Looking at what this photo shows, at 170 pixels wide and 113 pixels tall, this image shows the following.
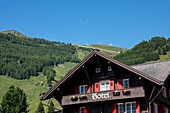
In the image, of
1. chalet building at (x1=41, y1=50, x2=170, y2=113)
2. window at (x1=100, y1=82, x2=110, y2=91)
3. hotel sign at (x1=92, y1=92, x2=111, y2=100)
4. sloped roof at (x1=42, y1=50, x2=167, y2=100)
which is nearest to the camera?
sloped roof at (x1=42, y1=50, x2=167, y2=100)

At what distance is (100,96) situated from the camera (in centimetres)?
3284

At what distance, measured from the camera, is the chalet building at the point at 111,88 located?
1232 inches

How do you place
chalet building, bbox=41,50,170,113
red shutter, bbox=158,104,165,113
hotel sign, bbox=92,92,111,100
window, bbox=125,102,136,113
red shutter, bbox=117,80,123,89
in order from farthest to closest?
1. red shutter, bbox=117,80,123,89
2. red shutter, bbox=158,104,165,113
3. hotel sign, bbox=92,92,111,100
4. window, bbox=125,102,136,113
5. chalet building, bbox=41,50,170,113

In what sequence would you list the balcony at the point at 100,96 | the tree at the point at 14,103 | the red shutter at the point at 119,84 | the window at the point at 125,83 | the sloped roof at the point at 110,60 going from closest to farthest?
1. the sloped roof at the point at 110,60
2. the balcony at the point at 100,96
3. the window at the point at 125,83
4. the red shutter at the point at 119,84
5. the tree at the point at 14,103

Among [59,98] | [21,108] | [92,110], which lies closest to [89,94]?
[92,110]

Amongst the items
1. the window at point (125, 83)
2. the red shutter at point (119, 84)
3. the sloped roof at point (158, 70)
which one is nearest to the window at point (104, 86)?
the red shutter at point (119, 84)

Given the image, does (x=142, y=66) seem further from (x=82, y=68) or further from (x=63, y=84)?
(x=63, y=84)

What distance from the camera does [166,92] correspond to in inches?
1420

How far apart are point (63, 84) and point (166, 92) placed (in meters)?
12.2

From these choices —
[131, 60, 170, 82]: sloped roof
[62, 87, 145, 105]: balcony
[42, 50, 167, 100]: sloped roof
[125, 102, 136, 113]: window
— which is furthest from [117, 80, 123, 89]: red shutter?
[131, 60, 170, 82]: sloped roof

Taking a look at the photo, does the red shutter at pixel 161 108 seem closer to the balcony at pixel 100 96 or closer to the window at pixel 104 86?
the balcony at pixel 100 96

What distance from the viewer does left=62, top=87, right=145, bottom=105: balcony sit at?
1222 inches

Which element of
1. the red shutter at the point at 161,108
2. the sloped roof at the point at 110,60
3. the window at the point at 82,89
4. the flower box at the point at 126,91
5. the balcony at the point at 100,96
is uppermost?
the sloped roof at the point at 110,60

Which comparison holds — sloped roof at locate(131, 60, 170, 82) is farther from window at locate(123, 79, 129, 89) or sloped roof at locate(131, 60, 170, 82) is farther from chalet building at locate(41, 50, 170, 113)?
window at locate(123, 79, 129, 89)
